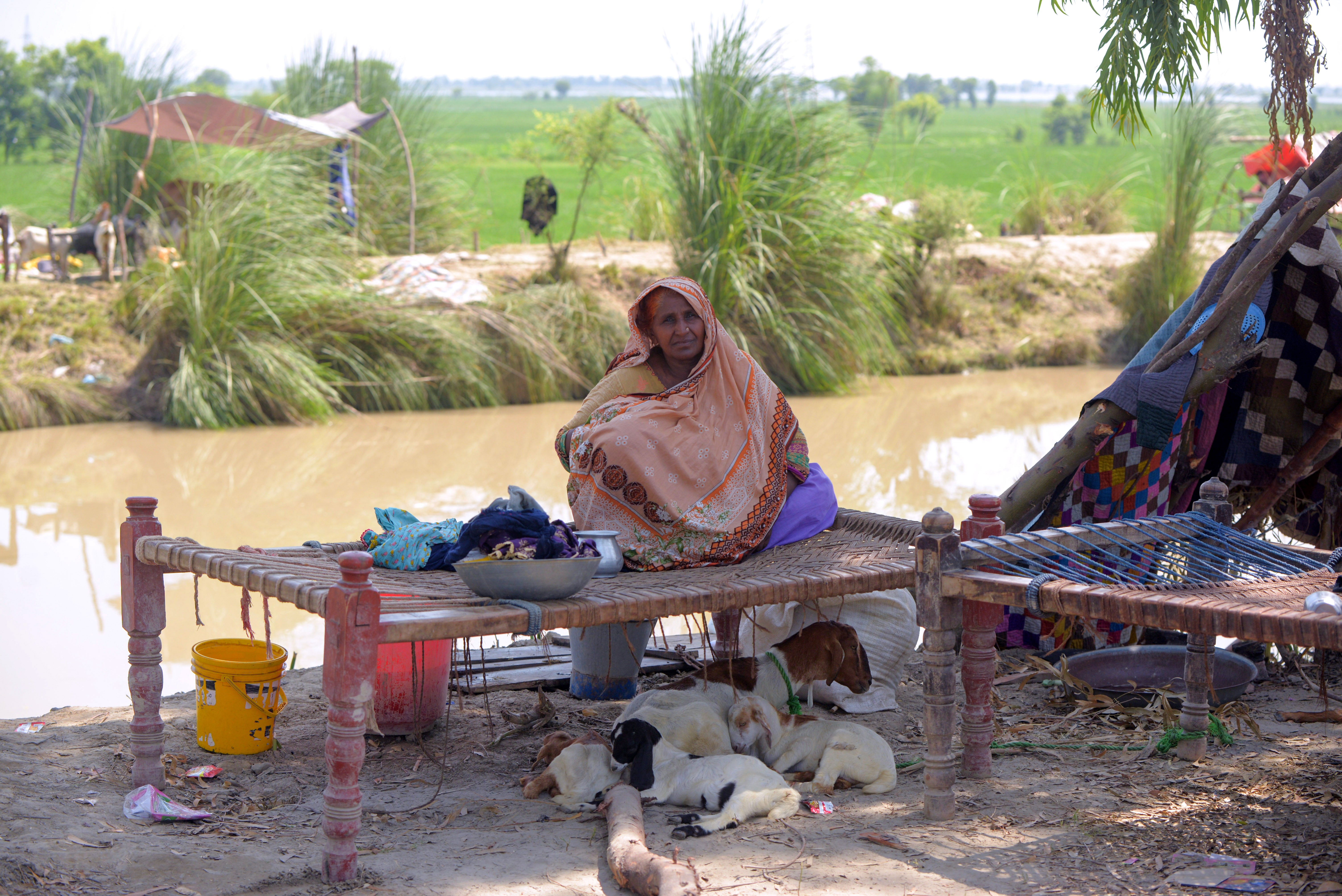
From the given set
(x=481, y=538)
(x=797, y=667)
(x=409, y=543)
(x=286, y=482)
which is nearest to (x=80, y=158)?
(x=286, y=482)

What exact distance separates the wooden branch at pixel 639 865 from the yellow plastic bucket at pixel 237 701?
1.04m

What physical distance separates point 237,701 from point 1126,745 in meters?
2.31

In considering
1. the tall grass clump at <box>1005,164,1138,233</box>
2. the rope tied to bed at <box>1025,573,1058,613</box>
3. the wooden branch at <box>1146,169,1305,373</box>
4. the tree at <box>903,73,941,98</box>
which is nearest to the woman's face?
the wooden branch at <box>1146,169,1305,373</box>

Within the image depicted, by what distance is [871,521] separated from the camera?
3691mm

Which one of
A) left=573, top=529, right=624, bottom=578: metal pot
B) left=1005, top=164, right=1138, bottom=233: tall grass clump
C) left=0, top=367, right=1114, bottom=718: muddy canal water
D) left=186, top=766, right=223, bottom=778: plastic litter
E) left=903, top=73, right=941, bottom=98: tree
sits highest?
left=903, top=73, right=941, bottom=98: tree

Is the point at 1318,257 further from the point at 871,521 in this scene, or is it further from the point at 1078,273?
the point at 1078,273

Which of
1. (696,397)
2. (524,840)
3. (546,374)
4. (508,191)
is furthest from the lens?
(508,191)

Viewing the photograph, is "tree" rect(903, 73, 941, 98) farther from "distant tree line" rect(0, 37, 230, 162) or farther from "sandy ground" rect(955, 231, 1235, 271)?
"sandy ground" rect(955, 231, 1235, 271)

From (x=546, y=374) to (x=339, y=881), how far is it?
7.80 metres

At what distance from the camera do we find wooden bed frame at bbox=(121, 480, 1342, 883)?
2244 millimetres

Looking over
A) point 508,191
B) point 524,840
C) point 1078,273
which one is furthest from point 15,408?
point 508,191

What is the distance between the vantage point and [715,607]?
8.97 ft

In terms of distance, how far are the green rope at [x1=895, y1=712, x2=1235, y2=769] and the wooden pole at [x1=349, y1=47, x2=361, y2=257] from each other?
26.3ft

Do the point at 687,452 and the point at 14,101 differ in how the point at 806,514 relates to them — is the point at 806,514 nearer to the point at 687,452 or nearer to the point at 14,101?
the point at 687,452
